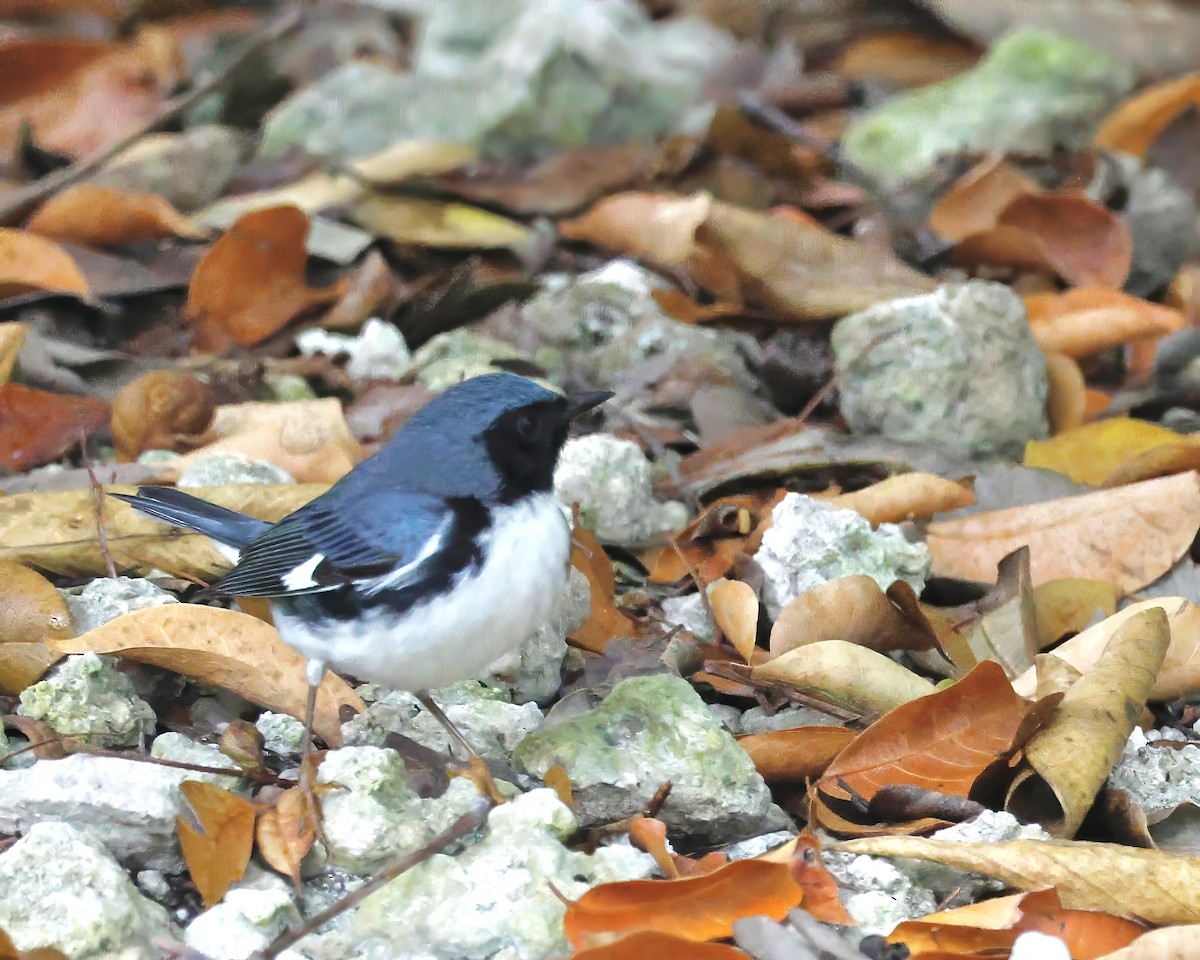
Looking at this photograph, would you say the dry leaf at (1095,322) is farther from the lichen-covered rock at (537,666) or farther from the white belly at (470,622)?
the white belly at (470,622)

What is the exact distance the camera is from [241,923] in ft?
8.91

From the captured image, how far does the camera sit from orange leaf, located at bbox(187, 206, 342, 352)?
5148mm

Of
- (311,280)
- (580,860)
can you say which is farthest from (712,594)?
(311,280)

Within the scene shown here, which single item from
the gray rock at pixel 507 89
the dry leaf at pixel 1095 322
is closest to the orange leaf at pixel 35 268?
the gray rock at pixel 507 89

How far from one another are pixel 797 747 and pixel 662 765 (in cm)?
36

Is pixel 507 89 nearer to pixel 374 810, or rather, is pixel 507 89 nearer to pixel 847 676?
pixel 847 676

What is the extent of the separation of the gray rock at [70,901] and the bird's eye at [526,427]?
128 centimetres

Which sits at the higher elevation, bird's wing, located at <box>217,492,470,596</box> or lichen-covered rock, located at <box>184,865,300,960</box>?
bird's wing, located at <box>217,492,470,596</box>

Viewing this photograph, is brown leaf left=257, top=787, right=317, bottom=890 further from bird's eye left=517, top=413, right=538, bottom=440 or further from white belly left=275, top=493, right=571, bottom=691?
bird's eye left=517, top=413, right=538, bottom=440

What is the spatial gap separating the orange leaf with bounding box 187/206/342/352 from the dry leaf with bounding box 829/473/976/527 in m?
2.14

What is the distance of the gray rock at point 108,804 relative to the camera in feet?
9.45

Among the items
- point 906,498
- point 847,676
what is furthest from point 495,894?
point 906,498

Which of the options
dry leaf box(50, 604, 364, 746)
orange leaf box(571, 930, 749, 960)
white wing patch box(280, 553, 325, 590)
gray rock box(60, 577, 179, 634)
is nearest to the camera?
orange leaf box(571, 930, 749, 960)

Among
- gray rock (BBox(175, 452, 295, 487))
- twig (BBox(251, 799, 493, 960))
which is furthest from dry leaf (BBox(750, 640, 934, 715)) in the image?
gray rock (BBox(175, 452, 295, 487))
